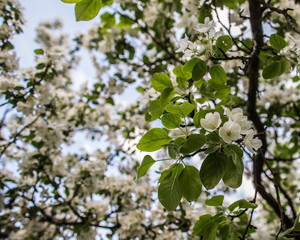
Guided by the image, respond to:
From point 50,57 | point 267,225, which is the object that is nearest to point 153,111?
point 50,57

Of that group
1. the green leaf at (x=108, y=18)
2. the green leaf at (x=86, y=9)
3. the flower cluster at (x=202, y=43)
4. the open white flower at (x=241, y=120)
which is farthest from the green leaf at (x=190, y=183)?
the green leaf at (x=108, y=18)

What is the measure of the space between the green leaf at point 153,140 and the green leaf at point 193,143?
0.38 ft

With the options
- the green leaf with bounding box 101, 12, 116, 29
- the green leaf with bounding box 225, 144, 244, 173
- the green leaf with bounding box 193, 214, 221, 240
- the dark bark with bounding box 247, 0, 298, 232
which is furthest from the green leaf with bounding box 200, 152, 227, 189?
the green leaf with bounding box 101, 12, 116, 29

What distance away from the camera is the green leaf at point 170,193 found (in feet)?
2.59

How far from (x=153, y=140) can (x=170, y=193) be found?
0.63ft

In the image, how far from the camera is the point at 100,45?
3.24 meters

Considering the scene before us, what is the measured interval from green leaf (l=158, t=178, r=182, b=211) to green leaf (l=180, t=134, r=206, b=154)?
0.43 ft

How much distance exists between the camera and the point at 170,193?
2.63 ft

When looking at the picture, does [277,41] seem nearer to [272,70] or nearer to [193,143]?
[272,70]

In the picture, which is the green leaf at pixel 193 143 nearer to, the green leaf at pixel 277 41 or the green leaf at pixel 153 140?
the green leaf at pixel 153 140

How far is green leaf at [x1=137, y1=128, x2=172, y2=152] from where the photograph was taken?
0.86 metres

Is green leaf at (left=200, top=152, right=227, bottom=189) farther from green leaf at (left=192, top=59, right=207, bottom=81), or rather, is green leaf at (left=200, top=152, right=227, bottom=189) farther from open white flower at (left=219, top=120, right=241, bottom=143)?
green leaf at (left=192, top=59, right=207, bottom=81)

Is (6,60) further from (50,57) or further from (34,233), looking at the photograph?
(34,233)

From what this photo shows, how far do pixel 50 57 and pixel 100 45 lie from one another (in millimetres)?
1196
